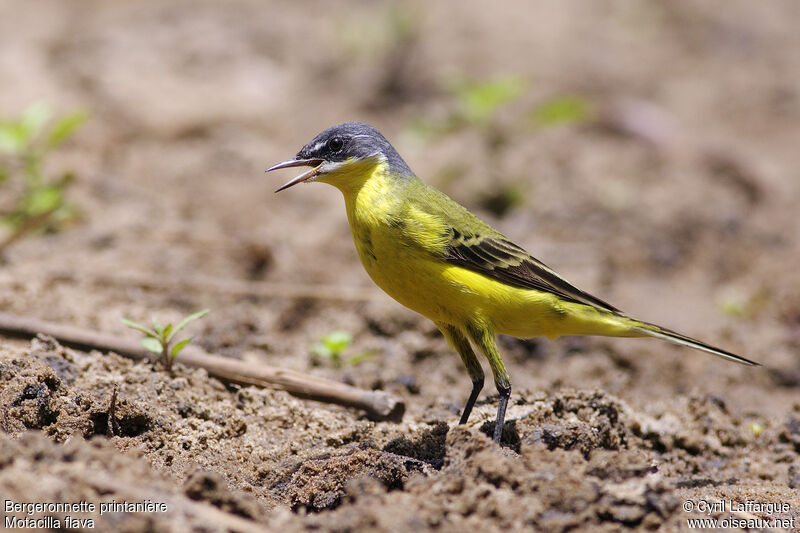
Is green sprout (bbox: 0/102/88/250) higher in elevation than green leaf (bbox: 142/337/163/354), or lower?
higher

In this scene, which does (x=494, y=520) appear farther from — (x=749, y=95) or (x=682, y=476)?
(x=749, y=95)

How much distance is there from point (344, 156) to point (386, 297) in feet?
7.62

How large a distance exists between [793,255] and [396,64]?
603cm

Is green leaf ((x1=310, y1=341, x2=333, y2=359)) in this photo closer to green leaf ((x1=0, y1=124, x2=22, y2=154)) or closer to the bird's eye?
the bird's eye

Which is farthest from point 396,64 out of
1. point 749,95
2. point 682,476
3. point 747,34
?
point 682,476

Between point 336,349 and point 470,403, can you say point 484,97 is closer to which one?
point 336,349

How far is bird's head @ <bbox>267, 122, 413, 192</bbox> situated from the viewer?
5.10 metres

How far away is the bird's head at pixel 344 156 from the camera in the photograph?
5.10 meters

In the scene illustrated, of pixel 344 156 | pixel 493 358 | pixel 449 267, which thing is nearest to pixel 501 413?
pixel 493 358

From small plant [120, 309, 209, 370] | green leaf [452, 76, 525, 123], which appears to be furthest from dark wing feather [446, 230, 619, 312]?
green leaf [452, 76, 525, 123]

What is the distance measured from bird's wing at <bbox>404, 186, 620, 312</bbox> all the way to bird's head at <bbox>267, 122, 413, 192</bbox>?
40 centimetres

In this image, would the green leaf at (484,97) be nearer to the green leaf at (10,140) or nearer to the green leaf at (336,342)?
the green leaf at (336,342)

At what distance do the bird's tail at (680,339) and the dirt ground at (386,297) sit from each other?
20.9 inches

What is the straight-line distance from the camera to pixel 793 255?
880 centimetres
